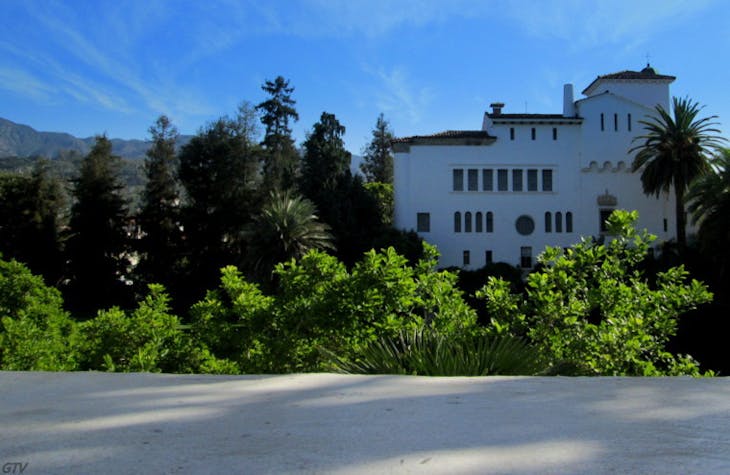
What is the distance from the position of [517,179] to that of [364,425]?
43202 mm

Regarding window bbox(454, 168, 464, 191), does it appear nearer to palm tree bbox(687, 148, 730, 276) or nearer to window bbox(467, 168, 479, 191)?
window bbox(467, 168, 479, 191)

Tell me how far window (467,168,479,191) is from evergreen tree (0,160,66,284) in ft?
101

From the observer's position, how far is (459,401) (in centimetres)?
348

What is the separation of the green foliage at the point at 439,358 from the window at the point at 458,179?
3814 centimetres

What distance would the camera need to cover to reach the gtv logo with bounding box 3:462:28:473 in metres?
2.48

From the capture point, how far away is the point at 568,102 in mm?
45531

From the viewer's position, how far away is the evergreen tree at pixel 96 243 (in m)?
44.4

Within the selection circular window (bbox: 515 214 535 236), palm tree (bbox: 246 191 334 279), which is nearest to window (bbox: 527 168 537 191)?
circular window (bbox: 515 214 535 236)

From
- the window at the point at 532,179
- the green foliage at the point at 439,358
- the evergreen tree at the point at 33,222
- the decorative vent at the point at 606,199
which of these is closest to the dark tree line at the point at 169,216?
the evergreen tree at the point at 33,222

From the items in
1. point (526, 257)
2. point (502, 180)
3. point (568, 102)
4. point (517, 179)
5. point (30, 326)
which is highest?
point (568, 102)

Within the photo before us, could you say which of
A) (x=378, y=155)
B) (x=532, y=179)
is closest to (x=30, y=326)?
(x=532, y=179)

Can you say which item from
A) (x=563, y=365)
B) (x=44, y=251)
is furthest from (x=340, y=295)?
(x=44, y=251)

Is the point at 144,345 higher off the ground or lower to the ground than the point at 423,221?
lower

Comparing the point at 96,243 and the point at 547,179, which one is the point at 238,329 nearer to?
the point at 547,179
